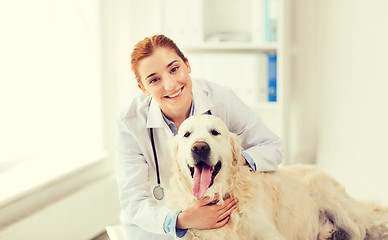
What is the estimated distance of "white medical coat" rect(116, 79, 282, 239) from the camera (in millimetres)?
1621

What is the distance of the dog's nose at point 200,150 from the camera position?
4.20 feet

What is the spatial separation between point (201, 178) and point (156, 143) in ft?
1.31

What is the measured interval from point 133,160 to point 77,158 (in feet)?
4.98

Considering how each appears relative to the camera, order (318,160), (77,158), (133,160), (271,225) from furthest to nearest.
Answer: (318,160), (77,158), (133,160), (271,225)

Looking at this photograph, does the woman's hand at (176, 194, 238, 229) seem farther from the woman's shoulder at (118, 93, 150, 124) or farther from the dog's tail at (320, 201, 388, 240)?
the dog's tail at (320, 201, 388, 240)

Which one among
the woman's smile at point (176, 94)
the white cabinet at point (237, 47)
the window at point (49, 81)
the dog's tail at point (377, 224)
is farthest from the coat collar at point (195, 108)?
the white cabinet at point (237, 47)

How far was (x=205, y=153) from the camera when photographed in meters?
1.29

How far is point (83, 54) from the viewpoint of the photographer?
10.5ft

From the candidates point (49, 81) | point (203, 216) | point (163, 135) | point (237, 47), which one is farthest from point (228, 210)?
point (237, 47)

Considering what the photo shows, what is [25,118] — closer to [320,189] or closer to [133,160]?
[133,160]

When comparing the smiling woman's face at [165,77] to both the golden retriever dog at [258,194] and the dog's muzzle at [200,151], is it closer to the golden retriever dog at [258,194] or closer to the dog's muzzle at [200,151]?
the golden retriever dog at [258,194]

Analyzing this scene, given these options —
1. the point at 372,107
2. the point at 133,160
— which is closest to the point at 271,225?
the point at 133,160

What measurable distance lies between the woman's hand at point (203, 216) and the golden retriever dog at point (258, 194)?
2 cm

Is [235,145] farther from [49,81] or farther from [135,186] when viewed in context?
[49,81]
